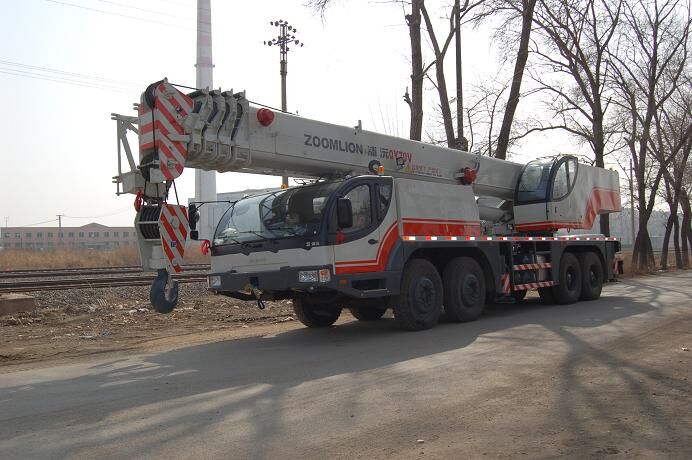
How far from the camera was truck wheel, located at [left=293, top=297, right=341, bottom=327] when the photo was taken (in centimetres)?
1124

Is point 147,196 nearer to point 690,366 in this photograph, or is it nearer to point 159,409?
point 159,409

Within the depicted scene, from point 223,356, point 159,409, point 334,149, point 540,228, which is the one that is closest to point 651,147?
point 540,228

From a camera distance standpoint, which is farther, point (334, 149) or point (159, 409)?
point (334, 149)

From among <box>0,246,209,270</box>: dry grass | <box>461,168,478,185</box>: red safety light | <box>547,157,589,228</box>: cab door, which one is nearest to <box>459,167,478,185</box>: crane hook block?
<box>461,168,478,185</box>: red safety light

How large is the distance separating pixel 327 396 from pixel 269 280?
328 cm

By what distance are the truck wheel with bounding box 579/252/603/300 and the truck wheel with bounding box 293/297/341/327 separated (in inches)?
270

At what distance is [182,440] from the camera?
470 centimetres

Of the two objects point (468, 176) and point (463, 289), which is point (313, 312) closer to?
point (463, 289)

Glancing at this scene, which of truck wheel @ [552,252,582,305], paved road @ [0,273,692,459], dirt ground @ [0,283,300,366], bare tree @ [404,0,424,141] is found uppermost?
bare tree @ [404,0,424,141]

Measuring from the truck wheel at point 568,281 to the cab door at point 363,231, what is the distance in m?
6.23

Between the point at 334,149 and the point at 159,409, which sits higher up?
the point at 334,149

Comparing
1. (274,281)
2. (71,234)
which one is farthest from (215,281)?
(71,234)

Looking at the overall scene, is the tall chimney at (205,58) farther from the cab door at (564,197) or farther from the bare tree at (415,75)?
the cab door at (564,197)

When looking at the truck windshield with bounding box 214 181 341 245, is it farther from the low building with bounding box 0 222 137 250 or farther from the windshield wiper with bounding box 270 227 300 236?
the low building with bounding box 0 222 137 250
